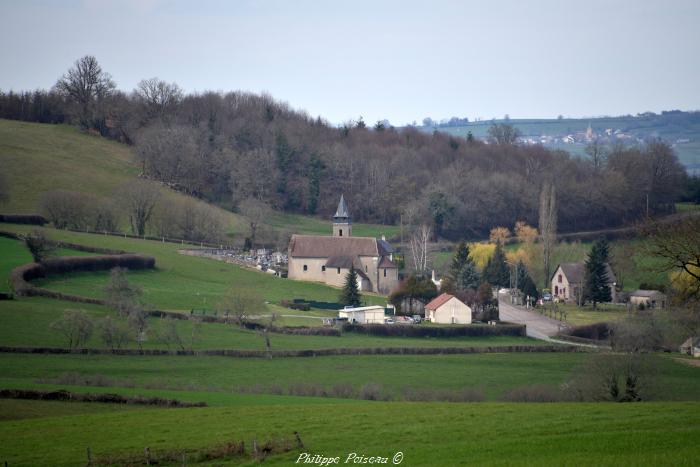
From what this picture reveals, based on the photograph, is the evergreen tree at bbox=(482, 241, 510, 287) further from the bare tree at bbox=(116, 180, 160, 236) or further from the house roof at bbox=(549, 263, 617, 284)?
the bare tree at bbox=(116, 180, 160, 236)

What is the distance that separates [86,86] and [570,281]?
226ft

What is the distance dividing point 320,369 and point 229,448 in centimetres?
2444

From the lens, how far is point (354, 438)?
86.2 ft

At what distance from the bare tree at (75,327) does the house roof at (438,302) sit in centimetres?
2641

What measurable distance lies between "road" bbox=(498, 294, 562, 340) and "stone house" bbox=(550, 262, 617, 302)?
652 cm

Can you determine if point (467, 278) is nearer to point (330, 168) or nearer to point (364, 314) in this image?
point (364, 314)

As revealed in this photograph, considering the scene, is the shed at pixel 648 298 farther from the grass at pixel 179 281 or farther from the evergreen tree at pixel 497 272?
the grass at pixel 179 281

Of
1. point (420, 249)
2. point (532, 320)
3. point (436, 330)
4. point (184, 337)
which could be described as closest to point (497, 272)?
point (420, 249)

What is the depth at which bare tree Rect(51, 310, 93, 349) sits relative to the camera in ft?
165

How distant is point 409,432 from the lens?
1051 inches

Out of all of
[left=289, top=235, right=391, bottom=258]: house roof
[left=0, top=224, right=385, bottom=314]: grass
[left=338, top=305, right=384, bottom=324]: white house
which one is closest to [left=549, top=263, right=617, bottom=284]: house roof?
[left=289, top=235, right=391, bottom=258]: house roof

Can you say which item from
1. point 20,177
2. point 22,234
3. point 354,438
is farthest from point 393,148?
point 354,438

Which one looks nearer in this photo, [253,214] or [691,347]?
[691,347]

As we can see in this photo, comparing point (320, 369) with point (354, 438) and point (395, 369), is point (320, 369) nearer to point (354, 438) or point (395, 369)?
point (395, 369)
